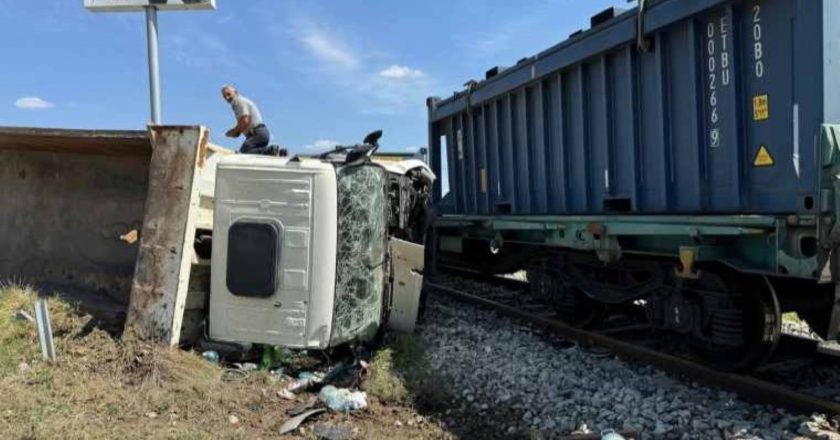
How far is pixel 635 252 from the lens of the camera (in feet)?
19.0

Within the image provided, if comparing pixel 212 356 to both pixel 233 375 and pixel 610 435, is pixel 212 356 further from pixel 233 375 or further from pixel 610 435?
pixel 610 435

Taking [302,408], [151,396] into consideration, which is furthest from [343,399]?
[151,396]

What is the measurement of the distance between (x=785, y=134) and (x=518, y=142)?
3.74 m

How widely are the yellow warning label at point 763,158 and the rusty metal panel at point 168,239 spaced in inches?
164

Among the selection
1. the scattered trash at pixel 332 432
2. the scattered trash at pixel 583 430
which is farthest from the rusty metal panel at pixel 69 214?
the scattered trash at pixel 583 430

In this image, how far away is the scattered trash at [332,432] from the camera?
412cm

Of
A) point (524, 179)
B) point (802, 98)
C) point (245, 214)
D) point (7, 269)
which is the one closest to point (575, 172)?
point (524, 179)

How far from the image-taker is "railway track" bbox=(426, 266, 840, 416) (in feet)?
14.6

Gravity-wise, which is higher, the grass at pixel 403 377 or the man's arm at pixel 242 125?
the man's arm at pixel 242 125

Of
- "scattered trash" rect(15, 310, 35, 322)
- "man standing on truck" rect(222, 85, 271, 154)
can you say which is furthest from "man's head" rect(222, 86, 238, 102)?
"scattered trash" rect(15, 310, 35, 322)

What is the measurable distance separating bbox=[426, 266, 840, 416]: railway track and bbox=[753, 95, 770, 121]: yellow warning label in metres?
1.86

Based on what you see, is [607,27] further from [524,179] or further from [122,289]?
[122,289]

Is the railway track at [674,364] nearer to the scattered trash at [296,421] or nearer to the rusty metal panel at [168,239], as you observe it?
the scattered trash at [296,421]

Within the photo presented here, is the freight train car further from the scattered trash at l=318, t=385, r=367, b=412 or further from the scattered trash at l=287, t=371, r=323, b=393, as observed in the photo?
the scattered trash at l=287, t=371, r=323, b=393
